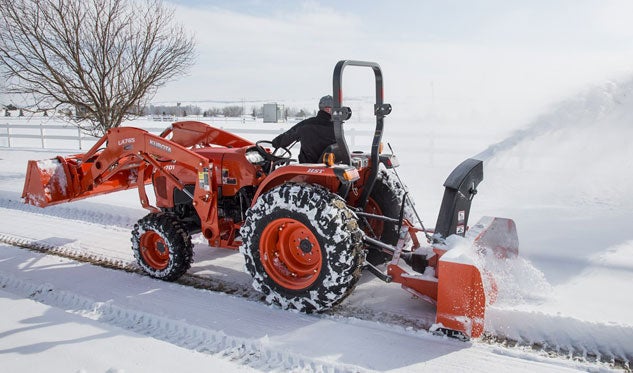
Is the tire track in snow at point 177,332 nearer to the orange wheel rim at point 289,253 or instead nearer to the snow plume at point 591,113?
the orange wheel rim at point 289,253

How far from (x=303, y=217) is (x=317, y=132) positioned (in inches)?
36.3

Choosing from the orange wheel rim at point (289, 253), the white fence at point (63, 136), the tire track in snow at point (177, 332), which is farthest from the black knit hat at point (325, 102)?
the white fence at point (63, 136)

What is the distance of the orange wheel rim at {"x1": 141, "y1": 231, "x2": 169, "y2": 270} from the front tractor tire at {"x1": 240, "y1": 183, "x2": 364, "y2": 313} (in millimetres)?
1222

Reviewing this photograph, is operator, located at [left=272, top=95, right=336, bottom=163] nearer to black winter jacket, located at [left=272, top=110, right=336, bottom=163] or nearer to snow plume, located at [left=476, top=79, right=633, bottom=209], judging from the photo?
black winter jacket, located at [left=272, top=110, right=336, bottom=163]

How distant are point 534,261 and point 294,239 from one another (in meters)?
2.71

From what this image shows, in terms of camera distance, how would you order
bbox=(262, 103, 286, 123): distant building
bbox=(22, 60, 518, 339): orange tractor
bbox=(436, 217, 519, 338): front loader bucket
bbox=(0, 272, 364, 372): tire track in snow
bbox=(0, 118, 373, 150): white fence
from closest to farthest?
1. bbox=(0, 272, 364, 372): tire track in snow
2. bbox=(436, 217, 519, 338): front loader bucket
3. bbox=(22, 60, 518, 339): orange tractor
4. bbox=(0, 118, 373, 150): white fence
5. bbox=(262, 103, 286, 123): distant building

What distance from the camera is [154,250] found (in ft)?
16.4

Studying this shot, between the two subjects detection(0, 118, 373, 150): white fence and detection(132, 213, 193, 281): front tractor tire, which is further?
detection(0, 118, 373, 150): white fence

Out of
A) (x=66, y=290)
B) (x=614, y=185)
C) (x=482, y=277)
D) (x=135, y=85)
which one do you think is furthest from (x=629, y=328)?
(x=135, y=85)

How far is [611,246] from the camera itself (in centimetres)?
540

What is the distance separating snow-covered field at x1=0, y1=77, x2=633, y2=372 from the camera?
10.4ft

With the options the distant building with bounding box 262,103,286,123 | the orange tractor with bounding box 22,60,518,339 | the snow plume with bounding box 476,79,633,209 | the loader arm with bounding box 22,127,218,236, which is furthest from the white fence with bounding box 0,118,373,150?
the distant building with bounding box 262,103,286,123

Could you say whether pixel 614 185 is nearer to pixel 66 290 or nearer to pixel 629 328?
pixel 629 328

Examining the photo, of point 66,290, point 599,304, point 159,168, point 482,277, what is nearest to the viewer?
point 482,277
